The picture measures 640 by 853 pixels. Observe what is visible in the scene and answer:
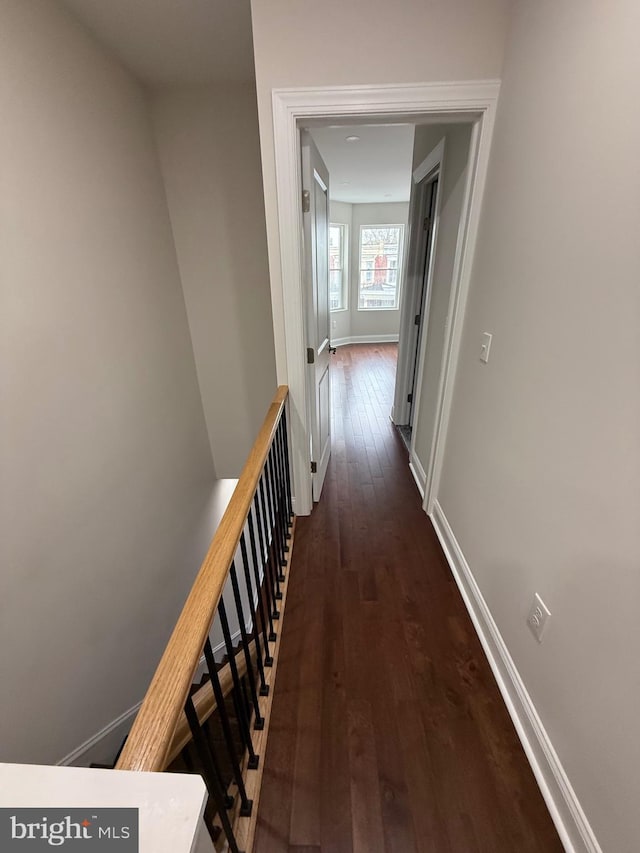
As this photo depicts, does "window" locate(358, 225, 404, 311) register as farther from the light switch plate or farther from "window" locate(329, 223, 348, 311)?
the light switch plate

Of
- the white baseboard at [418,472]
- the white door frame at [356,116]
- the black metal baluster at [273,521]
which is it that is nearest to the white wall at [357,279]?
the white baseboard at [418,472]

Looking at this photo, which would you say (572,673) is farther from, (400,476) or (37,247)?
(37,247)

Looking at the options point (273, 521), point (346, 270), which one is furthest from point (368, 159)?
point (273, 521)

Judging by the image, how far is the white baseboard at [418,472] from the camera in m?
2.41

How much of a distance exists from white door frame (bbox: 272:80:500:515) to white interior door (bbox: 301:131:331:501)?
0.11 metres

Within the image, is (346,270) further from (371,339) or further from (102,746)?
(102,746)

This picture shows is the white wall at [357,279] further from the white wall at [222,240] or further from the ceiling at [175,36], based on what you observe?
the ceiling at [175,36]

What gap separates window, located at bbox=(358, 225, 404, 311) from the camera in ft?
21.1

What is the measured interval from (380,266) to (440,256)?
5.11 metres

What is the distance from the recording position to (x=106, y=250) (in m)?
1.88

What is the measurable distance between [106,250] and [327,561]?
2.12 meters

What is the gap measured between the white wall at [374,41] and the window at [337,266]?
16.4 feet

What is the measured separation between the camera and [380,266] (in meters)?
6.67

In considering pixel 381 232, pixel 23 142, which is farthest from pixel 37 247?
pixel 381 232
